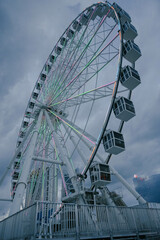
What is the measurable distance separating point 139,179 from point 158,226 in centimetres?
8865

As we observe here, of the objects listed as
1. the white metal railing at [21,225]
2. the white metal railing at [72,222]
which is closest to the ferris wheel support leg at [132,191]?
the white metal railing at [72,222]

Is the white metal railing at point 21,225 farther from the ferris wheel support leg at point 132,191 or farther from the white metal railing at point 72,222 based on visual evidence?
the ferris wheel support leg at point 132,191

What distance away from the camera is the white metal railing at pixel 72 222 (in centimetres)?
621

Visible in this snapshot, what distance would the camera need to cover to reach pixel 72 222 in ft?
22.1

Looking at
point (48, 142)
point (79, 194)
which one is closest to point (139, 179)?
point (48, 142)

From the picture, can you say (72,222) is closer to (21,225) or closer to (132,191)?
(21,225)

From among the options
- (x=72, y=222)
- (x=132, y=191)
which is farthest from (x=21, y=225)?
(x=132, y=191)

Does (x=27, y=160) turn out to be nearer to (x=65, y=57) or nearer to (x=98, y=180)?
(x=98, y=180)

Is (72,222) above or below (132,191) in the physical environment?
below

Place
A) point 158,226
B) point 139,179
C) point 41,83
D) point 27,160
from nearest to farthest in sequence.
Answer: point 158,226 → point 27,160 → point 41,83 → point 139,179

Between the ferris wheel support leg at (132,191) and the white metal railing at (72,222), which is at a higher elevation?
the ferris wheel support leg at (132,191)

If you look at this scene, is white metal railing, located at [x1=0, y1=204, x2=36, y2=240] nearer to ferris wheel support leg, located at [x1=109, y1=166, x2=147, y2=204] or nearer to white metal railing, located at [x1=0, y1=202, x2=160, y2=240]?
white metal railing, located at [x1=0, y1=202, x2=160, y2=240]

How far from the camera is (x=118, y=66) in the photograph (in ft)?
44.1

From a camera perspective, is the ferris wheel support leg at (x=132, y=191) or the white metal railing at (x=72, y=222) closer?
the white metal railing at (x=72, y=222)
